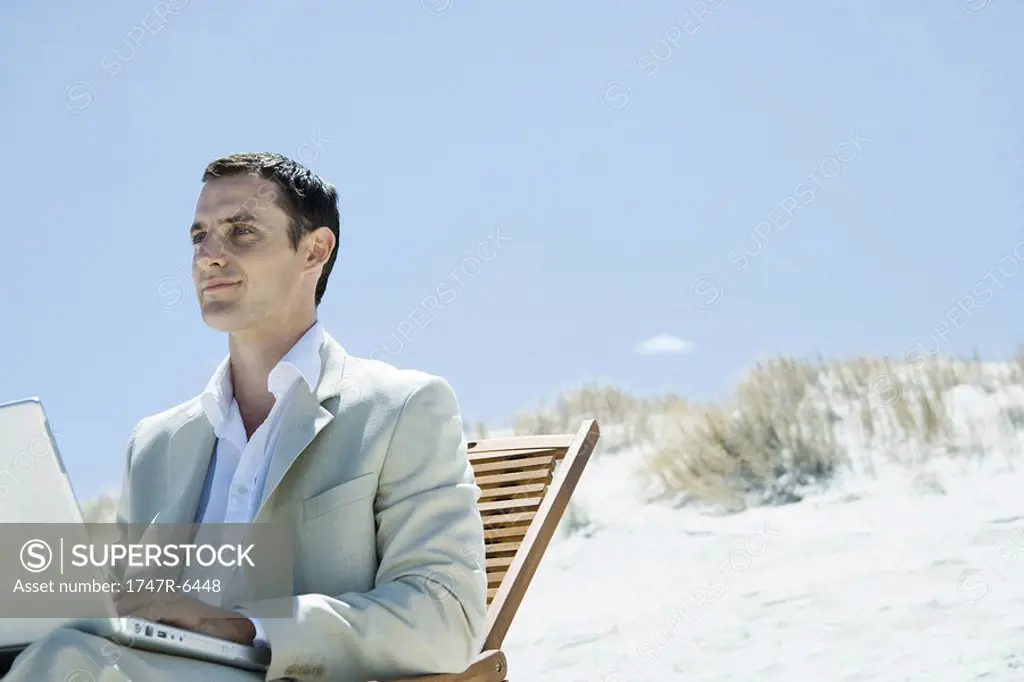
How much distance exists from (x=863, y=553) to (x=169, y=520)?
4.79 m

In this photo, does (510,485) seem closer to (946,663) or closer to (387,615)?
(387,615)

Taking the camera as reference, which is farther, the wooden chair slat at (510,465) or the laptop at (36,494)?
the wooden chair slat at (510,465)

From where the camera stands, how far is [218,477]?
2.97 meters

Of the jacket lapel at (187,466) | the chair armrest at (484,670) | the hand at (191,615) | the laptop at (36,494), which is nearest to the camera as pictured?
the laptop at (36,494)

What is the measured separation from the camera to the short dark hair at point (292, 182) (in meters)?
2.95

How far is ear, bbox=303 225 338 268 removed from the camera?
300 cm

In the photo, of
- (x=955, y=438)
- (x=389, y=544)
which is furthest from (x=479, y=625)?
(x=955, y=438)

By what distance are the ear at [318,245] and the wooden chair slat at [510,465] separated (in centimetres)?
99

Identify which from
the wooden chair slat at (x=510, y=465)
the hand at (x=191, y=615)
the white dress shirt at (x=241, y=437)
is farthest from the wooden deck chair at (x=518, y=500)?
the hand at (x=191, y=615)

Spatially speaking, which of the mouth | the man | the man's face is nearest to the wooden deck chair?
the man

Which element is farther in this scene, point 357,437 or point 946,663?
point 946,663

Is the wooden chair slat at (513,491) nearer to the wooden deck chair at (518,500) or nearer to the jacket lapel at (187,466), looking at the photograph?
the wooden deck chair at (518,500)

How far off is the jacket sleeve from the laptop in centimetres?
33

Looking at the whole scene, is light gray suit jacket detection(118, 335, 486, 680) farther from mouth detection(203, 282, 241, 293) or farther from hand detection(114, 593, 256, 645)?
mouth detection(203, 282, 241, 293)
